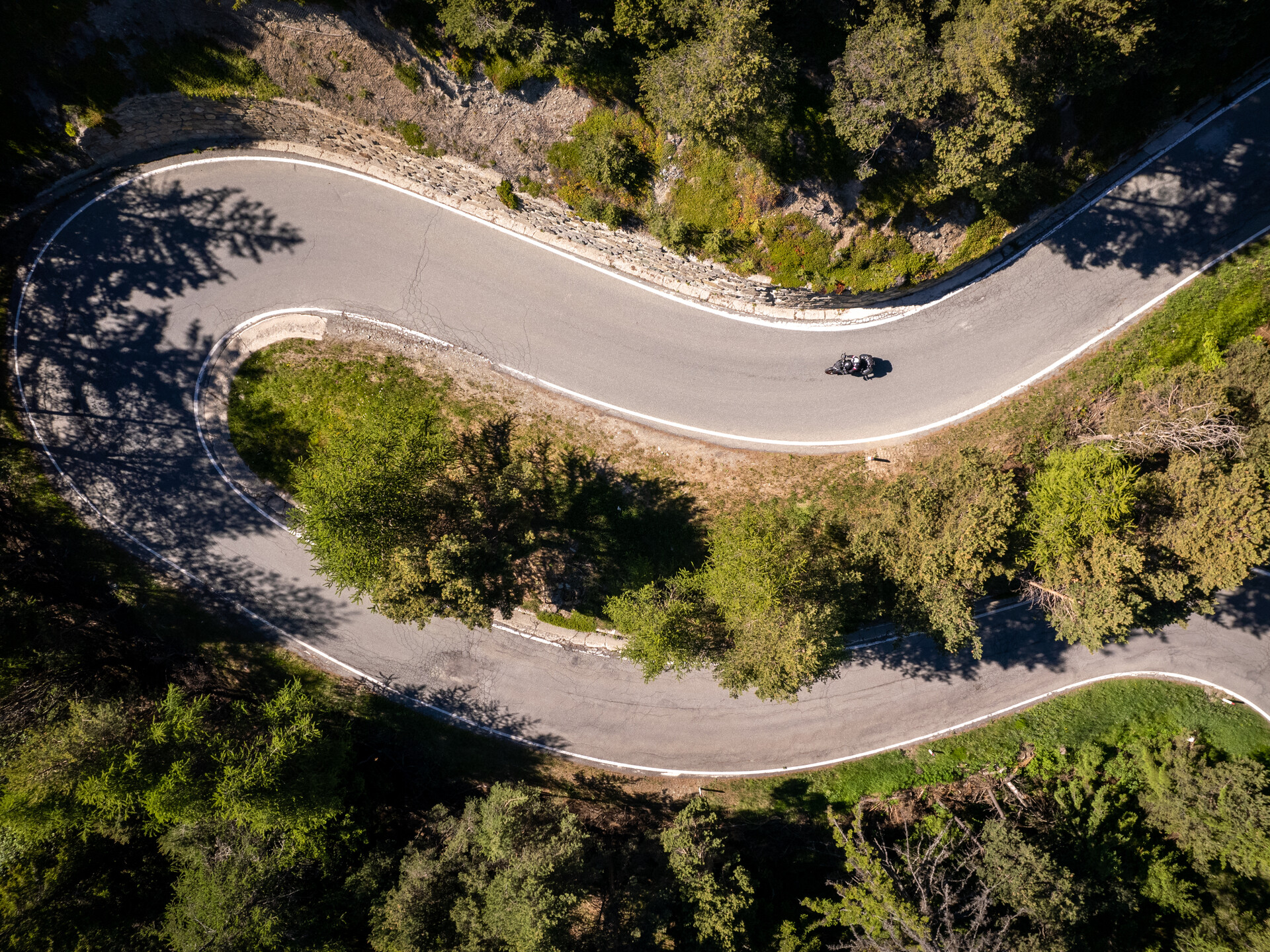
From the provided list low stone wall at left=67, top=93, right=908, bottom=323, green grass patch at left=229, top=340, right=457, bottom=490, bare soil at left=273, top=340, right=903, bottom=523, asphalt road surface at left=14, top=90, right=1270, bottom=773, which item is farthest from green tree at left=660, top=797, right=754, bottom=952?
low stone wall at left=67, top=93, right=908, bottom=323

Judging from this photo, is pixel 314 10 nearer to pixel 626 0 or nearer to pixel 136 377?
pixel 626 0

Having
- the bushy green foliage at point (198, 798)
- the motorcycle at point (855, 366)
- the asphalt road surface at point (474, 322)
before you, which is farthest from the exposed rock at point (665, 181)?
the bushy green foliage at point (198, 798)

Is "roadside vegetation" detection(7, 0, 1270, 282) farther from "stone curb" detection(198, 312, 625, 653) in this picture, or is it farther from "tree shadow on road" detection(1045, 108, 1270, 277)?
"stone curb" detection(198, 312, 625, 653)

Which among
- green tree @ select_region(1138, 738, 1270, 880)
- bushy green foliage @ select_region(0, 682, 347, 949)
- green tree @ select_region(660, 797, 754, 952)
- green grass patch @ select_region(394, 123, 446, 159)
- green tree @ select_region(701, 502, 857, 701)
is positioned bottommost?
bushy green foliage @ select_region(0, 682, 347, 949)

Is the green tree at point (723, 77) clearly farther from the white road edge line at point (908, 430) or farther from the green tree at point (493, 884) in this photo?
the green tree at point (493, 884)

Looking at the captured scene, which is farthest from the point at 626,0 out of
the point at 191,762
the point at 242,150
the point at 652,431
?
the point at 191,762

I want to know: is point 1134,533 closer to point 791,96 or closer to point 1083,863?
point 1083,863

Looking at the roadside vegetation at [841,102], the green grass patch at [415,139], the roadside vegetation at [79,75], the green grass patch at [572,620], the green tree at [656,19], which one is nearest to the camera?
Answer: the roadside vegetation at [841,102]
